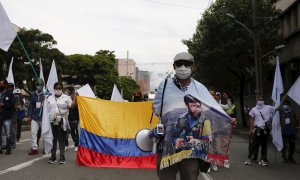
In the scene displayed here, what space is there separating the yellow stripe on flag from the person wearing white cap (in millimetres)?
5149

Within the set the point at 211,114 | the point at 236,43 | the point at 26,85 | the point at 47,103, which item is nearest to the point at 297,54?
the point at 236,43

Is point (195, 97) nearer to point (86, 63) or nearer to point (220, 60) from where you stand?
point (220, 60)

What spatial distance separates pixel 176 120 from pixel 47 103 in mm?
6758

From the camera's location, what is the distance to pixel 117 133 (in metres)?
10.1

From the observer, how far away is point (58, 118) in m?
10.5

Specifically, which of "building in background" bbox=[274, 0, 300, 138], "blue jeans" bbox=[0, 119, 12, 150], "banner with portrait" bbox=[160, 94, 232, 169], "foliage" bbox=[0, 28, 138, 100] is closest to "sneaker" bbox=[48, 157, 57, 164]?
"blue jeans" bbox=[0, 119, 12, 150]

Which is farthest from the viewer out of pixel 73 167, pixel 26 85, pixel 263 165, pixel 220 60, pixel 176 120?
pixel 26 85

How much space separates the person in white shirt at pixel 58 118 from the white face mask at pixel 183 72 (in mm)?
6087

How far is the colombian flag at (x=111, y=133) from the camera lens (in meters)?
9.90

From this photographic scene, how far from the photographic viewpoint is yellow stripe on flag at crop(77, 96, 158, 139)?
10156mm

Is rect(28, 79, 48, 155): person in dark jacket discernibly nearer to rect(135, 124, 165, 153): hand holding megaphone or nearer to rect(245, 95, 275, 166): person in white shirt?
rect(245, 95, 275, 166): person in white shirt

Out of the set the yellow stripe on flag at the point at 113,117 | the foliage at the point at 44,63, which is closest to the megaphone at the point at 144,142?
the yellow stripe on flag at the point at 113,117

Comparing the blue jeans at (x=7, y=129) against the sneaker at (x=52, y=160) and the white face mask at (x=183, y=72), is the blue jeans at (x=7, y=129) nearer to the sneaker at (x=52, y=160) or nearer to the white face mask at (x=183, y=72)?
the sneaker at (x=52, y=160)

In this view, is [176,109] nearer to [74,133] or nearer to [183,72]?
[183,72]
